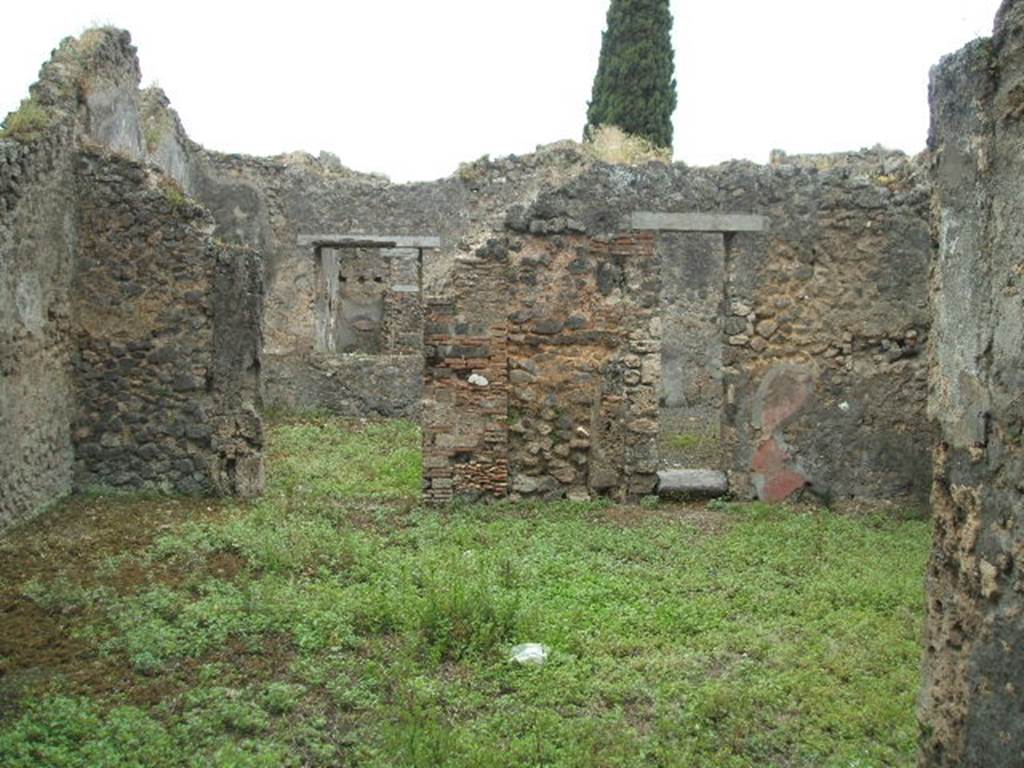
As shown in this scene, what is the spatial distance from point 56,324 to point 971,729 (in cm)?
788

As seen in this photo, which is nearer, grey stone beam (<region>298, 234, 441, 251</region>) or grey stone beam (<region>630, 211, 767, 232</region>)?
grey stone beam (<region>630, 211, 767, 232</region>)

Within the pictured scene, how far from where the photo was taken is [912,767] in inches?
165

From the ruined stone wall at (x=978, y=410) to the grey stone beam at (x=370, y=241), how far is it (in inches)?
518

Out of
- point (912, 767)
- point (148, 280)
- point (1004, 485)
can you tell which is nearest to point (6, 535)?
point (148, 280)

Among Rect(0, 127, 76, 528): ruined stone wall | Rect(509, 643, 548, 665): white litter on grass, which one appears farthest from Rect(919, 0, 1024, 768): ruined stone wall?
Rect(0, 127, 76, 528): ruined stone wall

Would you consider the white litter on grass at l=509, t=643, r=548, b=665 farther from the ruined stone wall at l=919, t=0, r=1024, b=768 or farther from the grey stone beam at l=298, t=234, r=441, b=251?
the grey stone beam at l=298, t=234, r=441, b=251

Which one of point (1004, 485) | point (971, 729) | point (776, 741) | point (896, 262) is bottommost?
point (776, 741)

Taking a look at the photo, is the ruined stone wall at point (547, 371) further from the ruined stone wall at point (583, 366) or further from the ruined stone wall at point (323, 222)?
the ruined stone wall at point (323, 222)

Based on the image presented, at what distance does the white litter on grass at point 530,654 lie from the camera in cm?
528

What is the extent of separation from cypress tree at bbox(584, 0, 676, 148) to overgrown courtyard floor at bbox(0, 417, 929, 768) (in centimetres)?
1617

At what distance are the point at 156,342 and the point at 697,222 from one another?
5.13m

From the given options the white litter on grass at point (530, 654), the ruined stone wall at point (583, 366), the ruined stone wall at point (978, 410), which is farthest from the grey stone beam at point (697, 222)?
the ruined stone wall at point (978, 410)

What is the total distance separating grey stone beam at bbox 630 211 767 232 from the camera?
383 inches

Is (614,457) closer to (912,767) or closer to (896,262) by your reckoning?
(896,262)
